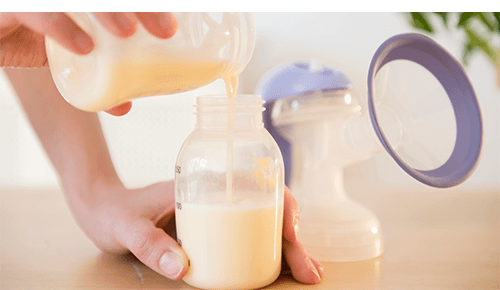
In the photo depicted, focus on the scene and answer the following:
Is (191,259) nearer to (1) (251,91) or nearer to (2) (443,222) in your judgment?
(2) (443,222)

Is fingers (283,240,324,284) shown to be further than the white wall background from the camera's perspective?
No

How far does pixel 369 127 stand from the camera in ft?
2.02

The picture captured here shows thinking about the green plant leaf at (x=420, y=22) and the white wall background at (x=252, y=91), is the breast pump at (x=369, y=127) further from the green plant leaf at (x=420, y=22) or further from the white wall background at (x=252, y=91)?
the white wall background at (x=252, y=91)

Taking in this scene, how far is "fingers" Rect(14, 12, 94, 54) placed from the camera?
0.39 metres

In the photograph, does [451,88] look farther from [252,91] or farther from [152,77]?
[252,91]

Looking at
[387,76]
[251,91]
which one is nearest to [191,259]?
[387,76]

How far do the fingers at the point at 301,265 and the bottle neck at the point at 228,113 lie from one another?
0.50ft

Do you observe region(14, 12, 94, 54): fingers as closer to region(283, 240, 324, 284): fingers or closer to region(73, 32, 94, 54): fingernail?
region(73, 32, 94, 54): fingernail

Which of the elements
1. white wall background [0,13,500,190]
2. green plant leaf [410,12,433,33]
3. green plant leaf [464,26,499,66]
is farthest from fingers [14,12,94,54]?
white wall background [0,13,500,190]

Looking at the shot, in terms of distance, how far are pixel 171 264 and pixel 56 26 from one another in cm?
27

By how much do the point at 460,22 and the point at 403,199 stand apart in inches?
19.3

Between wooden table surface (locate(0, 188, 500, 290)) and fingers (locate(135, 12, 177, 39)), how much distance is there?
0.29 meters

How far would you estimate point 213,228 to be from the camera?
0.50 metres
